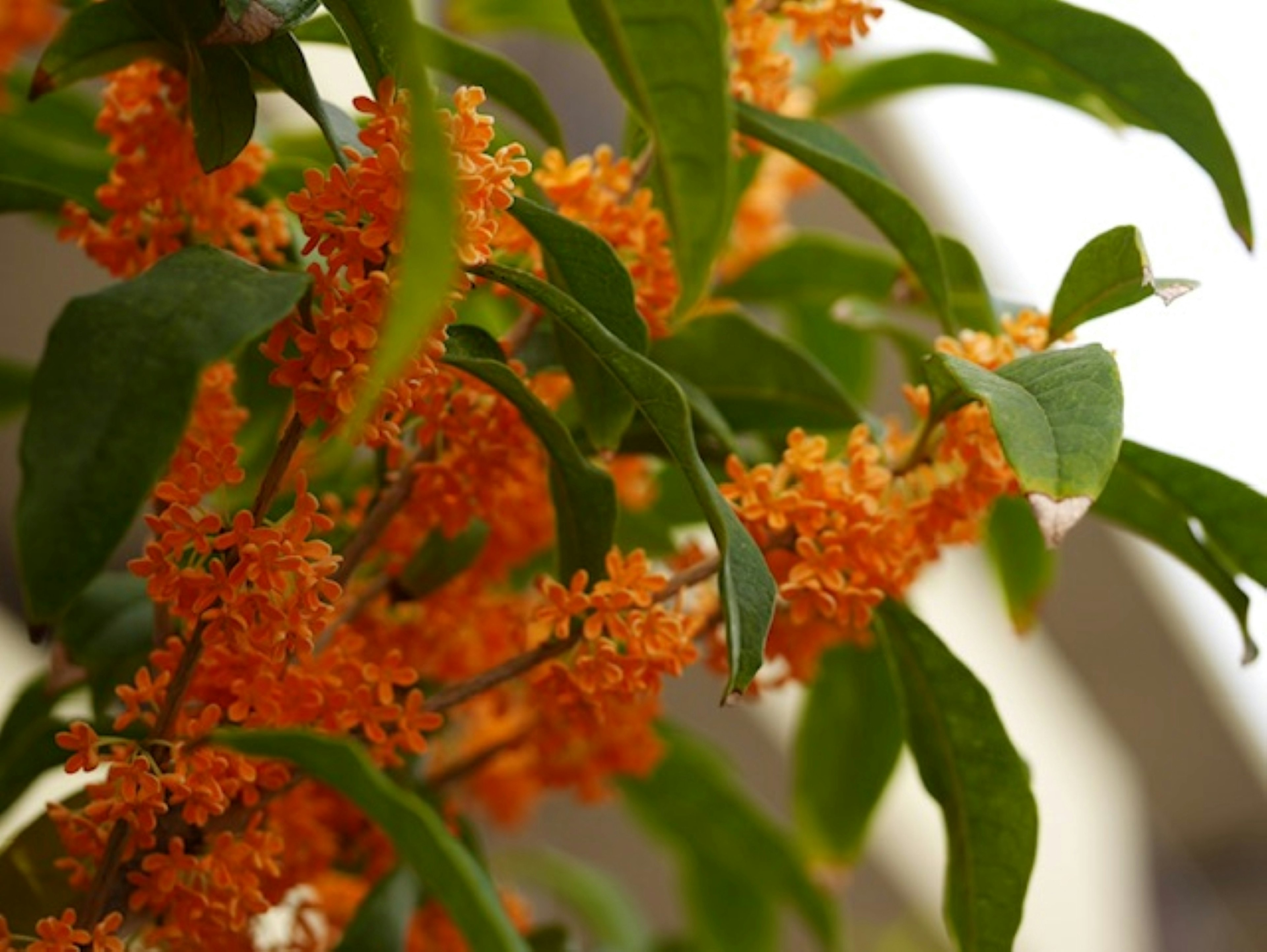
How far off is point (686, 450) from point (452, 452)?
10 cm

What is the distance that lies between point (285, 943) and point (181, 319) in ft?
1.06

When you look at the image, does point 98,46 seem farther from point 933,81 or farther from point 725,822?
point 725,822

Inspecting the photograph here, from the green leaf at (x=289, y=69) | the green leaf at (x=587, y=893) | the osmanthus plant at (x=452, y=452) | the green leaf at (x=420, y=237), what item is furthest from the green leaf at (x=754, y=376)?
the green leaf at (x=587, y=893)

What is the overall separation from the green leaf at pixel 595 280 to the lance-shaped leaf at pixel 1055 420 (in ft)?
0.32

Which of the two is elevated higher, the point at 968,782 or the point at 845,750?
the point at 968,782

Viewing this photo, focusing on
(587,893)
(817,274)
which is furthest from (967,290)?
(587,893)

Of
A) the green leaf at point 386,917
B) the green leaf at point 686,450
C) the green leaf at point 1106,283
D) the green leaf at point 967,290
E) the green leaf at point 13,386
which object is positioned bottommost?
the green leaf at point 386,917

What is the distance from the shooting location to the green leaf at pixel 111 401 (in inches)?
15.3

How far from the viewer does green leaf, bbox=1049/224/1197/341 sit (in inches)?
20.6

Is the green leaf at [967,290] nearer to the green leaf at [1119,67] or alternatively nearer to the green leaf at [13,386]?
the green leaf at [1119,67]

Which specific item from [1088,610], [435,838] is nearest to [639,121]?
[435,838]

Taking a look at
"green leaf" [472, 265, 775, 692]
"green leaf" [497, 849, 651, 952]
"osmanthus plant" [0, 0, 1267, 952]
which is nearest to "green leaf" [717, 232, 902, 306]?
"osmanthus plant" [0, 0, 1267, 952]

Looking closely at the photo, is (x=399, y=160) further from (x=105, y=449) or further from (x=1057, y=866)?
(x=1057, y=866)

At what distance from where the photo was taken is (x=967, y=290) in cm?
A: 75
